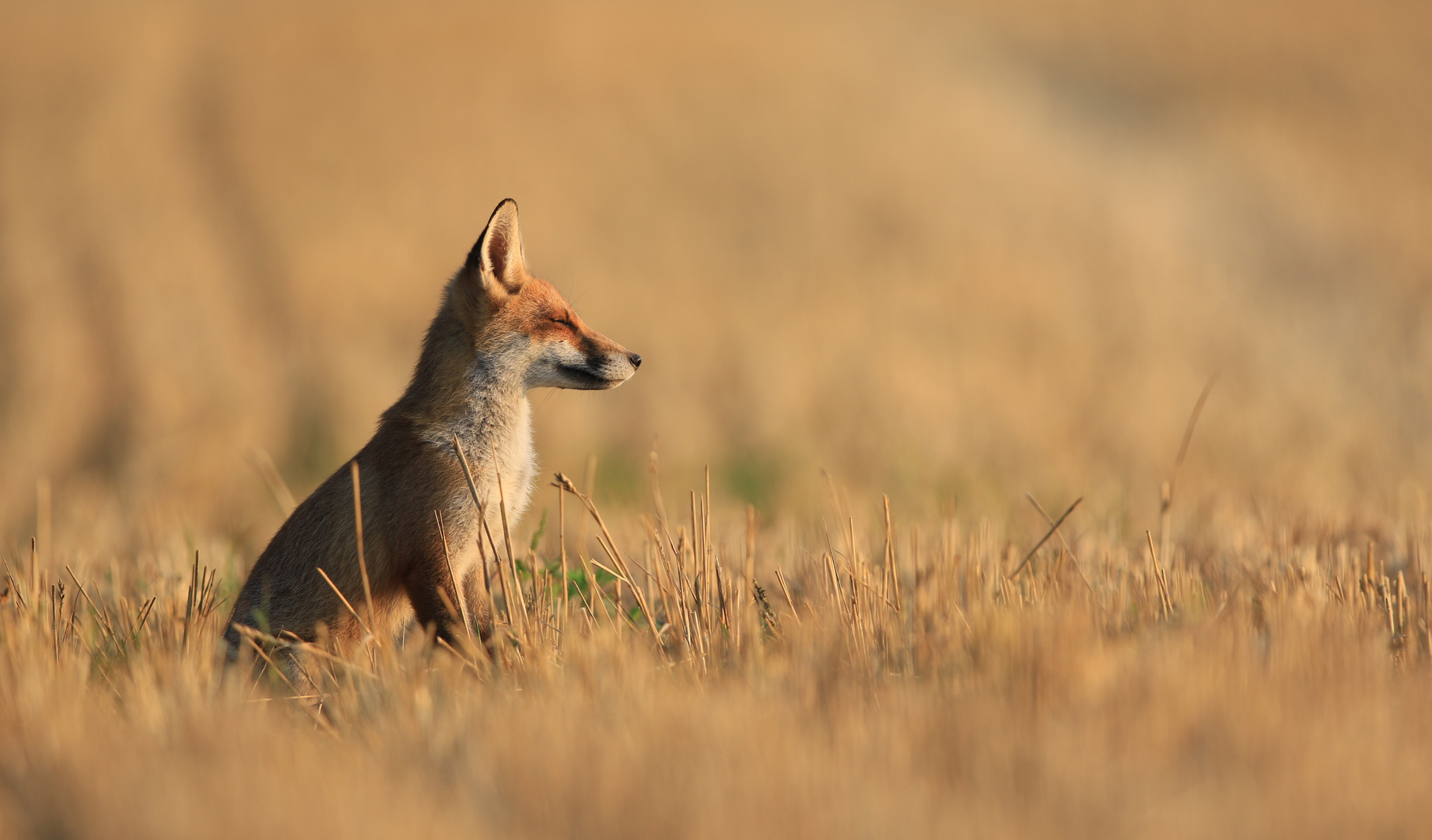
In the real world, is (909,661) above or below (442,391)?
below

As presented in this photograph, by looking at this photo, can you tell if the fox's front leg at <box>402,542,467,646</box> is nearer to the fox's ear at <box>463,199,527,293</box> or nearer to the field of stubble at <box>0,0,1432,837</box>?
the field of stubble at <box>0,0,1432,837</box>

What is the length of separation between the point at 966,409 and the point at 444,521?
1331cm

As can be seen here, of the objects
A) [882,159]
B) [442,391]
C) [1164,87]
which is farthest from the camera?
[1164,87]

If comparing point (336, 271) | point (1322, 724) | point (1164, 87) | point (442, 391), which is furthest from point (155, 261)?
point (1164, 87)

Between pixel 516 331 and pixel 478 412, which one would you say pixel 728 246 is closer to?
pixel 516 331

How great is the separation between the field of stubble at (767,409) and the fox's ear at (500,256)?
1.33 m

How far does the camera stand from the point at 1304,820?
7.56ft

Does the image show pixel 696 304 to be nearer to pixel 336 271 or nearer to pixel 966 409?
pixel 966 409

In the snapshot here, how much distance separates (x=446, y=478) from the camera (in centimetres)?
455

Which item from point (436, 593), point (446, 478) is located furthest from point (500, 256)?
point (436, 593)

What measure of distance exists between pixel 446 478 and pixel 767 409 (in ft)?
39.5

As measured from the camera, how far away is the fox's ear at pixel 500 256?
4.84 m

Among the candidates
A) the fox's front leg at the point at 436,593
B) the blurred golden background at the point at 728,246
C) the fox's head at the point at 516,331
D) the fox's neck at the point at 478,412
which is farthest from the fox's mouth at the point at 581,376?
the blurred golden background at the point at 728,246

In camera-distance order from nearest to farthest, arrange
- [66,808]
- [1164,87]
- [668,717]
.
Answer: [66,808]
[668,717]
[1164,87]
